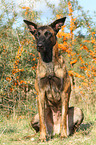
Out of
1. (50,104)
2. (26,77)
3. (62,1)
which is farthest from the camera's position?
(62,1)

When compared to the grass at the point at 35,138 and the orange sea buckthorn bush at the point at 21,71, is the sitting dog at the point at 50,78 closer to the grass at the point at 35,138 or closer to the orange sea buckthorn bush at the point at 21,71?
the grass at the point at 35,138

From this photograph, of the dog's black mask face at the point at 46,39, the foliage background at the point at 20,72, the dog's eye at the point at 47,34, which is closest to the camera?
the dog's black mask face at the point at 46,39

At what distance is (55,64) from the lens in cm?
382

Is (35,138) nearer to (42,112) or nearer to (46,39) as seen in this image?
(42,112)

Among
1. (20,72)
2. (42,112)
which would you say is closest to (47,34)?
(42,112)

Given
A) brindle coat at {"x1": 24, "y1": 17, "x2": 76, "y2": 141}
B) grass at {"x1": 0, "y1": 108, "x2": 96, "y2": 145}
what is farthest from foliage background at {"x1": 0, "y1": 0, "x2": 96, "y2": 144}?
brindle coat at {"x1": 24, "y1": 17, "x2": 76, "y2": 141}

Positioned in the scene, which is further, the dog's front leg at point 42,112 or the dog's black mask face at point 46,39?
the dog's front leg at point 42,112

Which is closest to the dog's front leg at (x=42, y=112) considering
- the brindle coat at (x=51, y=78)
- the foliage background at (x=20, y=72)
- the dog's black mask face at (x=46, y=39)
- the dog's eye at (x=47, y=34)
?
the brindle coat at (x=51, y=78)

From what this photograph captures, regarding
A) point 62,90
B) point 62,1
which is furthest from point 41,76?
point 62,1

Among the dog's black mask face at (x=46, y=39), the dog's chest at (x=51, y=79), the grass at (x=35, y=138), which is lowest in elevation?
the grass at (x=35, y=138)

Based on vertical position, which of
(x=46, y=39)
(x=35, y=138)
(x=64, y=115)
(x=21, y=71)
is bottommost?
(x=35, y=138)

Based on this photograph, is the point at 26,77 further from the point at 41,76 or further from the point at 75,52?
the point at 41,76

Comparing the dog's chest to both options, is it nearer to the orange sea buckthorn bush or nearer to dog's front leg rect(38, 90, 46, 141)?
dog's front leg rect(38, 90, 46, 141)

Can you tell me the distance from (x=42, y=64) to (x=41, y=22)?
3.43 meters
